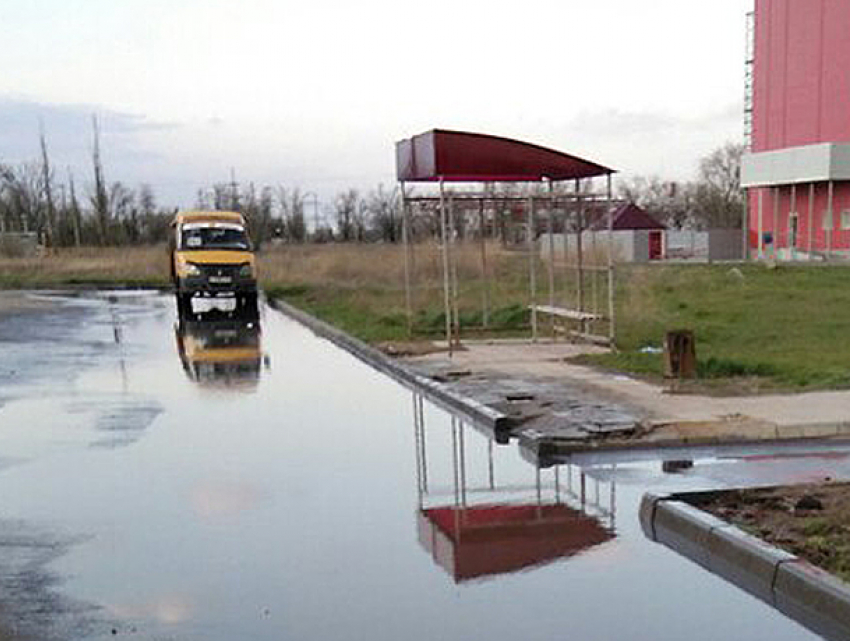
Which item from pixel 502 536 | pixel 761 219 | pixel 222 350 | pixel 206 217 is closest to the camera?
pixel 502 536

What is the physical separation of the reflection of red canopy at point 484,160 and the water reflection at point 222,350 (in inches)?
170

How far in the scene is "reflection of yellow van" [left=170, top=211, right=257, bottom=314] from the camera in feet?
95.2

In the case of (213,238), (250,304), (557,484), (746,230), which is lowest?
(250,304)

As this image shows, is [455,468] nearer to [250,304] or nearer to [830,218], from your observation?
[250,304]

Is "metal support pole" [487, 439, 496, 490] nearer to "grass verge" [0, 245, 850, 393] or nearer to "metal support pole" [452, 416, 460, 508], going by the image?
"metal support pole" [452, 416, 460, 508]

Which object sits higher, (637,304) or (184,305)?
(637,304)

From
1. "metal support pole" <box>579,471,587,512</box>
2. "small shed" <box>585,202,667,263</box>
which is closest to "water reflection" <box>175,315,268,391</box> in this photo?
"metal support pole" <box>579,471,587,512</box>

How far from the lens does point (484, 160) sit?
1678 cm

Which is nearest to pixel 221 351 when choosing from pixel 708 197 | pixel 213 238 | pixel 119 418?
pixel 119 418

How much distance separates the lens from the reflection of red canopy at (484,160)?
650 inches

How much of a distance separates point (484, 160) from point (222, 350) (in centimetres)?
654

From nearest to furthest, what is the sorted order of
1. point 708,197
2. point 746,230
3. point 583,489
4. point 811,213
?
point 583,489 → point 811,213 → point 746,230 → point 708,197

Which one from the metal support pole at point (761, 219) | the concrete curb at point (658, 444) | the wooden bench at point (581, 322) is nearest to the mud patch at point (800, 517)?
the concrete curb at point (658, 444)

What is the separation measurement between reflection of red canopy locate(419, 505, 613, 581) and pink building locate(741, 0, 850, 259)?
46867mm
